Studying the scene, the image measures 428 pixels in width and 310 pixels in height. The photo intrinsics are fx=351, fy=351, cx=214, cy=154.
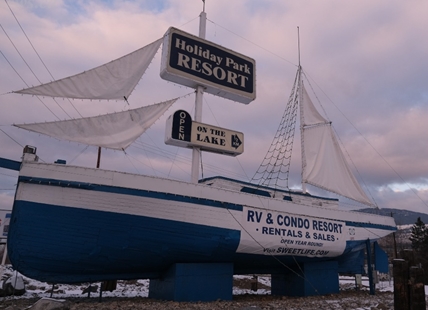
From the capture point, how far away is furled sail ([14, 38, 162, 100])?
12.8m

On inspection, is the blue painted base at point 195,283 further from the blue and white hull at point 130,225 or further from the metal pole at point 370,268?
the metal pole at point 370,268

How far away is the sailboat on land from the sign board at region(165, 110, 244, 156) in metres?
1.09

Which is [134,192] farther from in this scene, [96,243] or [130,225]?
[96,243]

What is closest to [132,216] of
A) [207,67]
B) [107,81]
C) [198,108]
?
[107,81]

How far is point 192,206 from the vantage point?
1317 centimetres

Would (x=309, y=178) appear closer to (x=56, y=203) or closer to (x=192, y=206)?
(x=192, y=206)

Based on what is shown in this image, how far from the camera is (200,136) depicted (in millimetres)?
15250

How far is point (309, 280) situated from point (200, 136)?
357 inches

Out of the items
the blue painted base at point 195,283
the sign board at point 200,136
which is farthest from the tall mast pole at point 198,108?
the blue painted base at point 195,283

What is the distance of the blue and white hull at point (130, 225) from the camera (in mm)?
11367

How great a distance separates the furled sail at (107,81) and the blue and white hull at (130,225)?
2.91 meters

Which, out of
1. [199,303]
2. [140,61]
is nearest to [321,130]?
[140,61]

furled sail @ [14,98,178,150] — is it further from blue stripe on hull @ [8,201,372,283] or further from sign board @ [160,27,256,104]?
blue stripe on hull @ [8,201,372,283]

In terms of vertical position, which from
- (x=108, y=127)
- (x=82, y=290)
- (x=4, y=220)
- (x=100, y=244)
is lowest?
(x=82, y=290)
